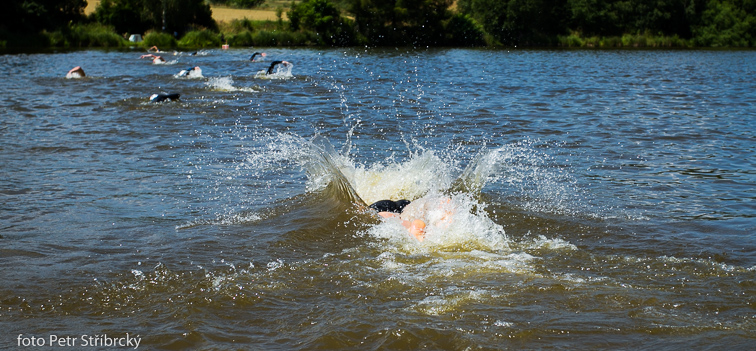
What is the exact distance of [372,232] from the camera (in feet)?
24.4

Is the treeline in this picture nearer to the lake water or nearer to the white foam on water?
the white foam on water

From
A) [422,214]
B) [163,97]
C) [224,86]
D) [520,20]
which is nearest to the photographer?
[422,214]

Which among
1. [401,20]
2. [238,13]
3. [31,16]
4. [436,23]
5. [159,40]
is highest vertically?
[238,13]

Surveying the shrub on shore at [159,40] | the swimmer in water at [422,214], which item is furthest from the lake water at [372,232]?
the shrub on shore at [159,40]

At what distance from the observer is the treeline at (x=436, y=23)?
58.8 meters

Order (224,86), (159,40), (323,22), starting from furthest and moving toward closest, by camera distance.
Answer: (323,22) < (159,40) < (224,86)

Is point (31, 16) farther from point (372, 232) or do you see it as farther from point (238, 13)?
point (372, 232)

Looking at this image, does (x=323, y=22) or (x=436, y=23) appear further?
(x=436, y=23)

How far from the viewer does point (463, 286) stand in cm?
570

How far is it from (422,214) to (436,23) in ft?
197

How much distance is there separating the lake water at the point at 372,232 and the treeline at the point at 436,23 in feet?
148

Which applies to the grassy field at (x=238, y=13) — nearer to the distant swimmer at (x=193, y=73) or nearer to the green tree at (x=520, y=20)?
the green tree at (x=520, y=20)

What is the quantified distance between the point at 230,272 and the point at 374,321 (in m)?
1.72

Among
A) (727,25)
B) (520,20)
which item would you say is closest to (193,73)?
(520,20)
